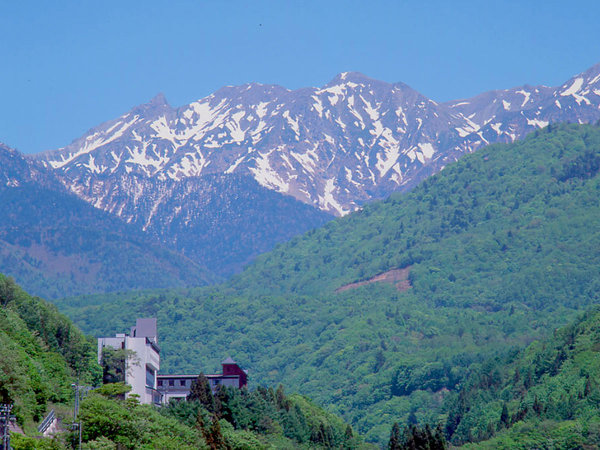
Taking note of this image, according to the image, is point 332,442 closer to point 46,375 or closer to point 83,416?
point 46,375

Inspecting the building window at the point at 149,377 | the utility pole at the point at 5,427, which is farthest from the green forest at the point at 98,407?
the building window at the point at 149,377

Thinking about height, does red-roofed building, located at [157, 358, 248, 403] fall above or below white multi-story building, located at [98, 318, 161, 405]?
above

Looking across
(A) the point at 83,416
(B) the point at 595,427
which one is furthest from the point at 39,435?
(B) the point at 595,427

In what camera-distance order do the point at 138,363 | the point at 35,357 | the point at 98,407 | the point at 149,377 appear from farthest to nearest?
the point at 149,377, the point at 138,363, the point at 35,357, the point at 98,407

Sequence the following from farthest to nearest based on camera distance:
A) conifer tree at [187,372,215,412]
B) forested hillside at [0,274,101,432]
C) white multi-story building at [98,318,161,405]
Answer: white multi-story building at [98,318,161,405] → conifer tree at [187,372,215,412] → forested hillside at [0,274,101,432]

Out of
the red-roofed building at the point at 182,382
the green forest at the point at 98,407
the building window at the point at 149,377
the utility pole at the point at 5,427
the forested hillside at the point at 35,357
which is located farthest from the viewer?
the red-roofed building at the point at 182,382

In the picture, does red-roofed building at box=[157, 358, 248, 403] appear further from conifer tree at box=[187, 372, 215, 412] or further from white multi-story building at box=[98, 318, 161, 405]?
conifer tree at box=[187, 372, 215, 412]

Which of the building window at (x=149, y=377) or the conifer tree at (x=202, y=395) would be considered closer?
the conifer tree at (x=202, y=395)

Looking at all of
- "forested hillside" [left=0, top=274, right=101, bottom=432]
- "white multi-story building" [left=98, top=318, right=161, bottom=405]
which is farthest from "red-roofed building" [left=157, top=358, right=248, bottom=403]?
"forested hillside" [left=0, top=274, right=101, bottom=432]

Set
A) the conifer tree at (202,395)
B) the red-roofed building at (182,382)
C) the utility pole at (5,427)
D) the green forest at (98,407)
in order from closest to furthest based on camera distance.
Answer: the utility pole at (5,427) → the green forest at (98,407) → the conifer tree at (202,395) → the red-roofed building at (182,382)

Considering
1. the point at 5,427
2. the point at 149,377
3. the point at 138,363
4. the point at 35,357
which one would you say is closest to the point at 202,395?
the point at 138,363

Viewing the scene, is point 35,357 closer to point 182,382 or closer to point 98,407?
point 98,407

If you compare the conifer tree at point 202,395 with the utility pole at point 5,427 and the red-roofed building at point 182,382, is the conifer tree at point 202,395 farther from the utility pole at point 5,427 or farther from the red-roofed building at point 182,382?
the utility pole at point 5,427

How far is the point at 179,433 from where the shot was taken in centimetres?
12412
